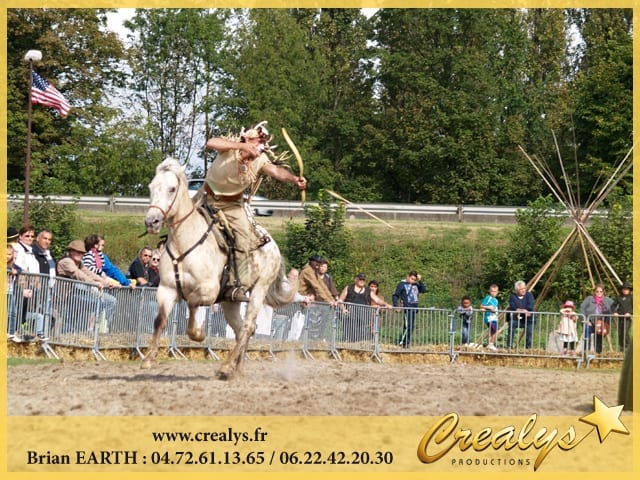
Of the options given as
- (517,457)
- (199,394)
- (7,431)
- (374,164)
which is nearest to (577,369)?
(199,394)

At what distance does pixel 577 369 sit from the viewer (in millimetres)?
23656

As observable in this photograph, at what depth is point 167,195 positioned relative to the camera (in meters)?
14.6

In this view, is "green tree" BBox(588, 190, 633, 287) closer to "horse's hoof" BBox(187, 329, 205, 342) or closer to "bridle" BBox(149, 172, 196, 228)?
"horse's hoof" BBox(187, 329, 205, 342)

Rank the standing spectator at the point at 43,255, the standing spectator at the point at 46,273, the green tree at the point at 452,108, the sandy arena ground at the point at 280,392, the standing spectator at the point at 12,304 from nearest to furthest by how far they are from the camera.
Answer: the sandy arena ground at the point at 280,392
the standing spectator at the point at 12,304
the standing spectator at the point at 46,273
the standing spectator at the point at 43,255
the green tree at the point at 452,108

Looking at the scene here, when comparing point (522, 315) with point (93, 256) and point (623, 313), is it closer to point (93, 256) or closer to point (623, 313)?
point (623, 313)

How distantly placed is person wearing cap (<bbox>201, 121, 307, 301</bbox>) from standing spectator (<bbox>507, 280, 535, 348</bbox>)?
1012 cm

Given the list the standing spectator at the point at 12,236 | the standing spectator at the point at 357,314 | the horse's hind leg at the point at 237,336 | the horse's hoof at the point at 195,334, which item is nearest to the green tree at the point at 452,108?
the standing spectator at the point at 357,314

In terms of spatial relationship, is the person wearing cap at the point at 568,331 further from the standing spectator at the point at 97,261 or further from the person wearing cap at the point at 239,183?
the person wearing cap at the point at 239,183

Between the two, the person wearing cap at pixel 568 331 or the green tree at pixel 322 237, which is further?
the green tree at pixel 322 237

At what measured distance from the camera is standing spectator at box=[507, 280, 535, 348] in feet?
82.7

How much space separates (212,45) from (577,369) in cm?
4309

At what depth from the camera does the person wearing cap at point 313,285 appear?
79.9 ft

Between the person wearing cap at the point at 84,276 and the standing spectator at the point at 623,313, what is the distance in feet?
35.7

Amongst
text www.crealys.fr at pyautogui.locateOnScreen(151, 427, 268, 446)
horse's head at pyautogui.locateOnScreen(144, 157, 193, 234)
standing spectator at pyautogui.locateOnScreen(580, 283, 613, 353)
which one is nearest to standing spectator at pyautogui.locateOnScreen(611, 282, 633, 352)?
standing spectator at pyautogui.locateOnScreen(580, 283, 613, 353)
